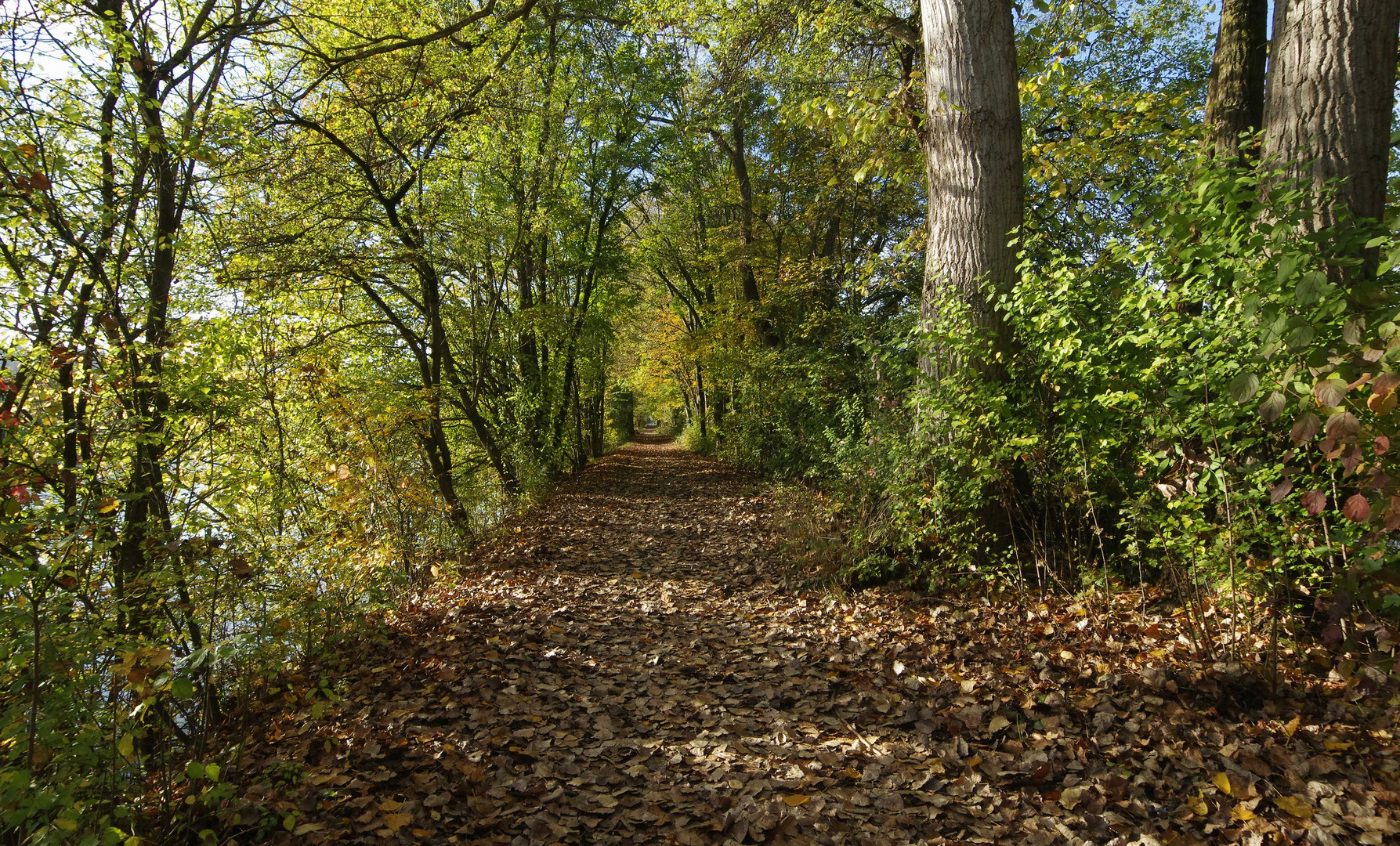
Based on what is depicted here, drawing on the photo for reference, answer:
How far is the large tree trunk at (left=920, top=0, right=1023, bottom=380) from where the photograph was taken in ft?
17.0

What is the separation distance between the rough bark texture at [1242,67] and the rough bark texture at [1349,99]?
1503mm

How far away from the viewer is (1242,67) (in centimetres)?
525

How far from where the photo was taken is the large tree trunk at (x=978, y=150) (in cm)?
518

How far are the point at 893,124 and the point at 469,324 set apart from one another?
8649 mm

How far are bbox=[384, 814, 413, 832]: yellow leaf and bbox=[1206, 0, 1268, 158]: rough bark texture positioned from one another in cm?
717

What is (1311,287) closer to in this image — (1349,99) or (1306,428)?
(1306,428)

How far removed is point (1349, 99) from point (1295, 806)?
384 centimetres

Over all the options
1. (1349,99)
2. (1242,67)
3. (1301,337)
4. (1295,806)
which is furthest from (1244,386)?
(1242,67)

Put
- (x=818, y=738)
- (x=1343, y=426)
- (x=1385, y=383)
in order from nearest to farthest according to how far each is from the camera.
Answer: (x=1385, y=383) < (x=1343, y=426) < (x=818, y=738)

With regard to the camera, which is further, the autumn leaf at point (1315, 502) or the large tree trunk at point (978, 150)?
the large tree trunk at point (978, 150)

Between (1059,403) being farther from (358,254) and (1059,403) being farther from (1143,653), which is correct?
(358,254)

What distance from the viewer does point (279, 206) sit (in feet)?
27.3

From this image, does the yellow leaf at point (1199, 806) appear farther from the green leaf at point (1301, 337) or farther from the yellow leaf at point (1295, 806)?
the green leaf at point (1301, 337)

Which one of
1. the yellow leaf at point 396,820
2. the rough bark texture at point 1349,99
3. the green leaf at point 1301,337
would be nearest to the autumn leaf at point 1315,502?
the green leaf at point 1301,337
